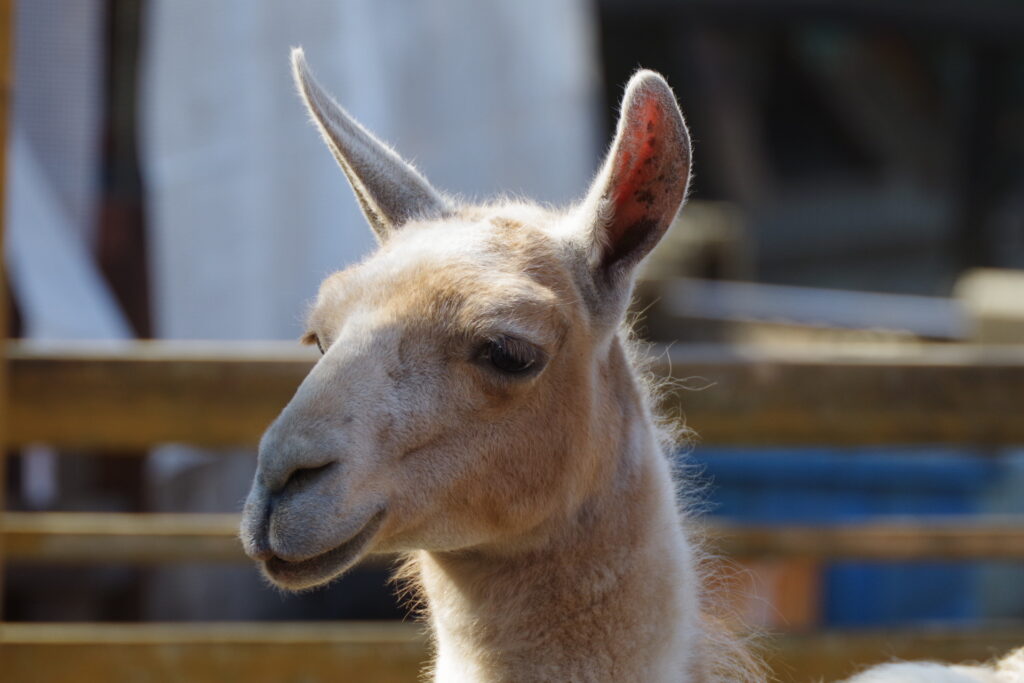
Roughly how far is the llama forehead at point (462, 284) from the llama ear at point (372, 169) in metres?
0.15

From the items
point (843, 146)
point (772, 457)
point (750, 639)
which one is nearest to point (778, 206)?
point (843, 146)

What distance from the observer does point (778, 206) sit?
1481cm

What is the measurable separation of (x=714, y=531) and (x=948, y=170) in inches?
406

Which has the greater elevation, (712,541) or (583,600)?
(583,600)

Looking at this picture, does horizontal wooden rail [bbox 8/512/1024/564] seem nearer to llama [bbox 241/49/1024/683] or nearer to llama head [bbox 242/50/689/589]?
llama [bbox 241/49/1024/683]

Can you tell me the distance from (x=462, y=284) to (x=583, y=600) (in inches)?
25.9

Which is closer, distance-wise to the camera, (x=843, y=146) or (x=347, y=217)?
(x=347, y=217)

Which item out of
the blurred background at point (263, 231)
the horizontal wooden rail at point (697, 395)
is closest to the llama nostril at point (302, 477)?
the horizontal wooden rail at point (697, 395)

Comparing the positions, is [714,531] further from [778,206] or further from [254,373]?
[778,206]

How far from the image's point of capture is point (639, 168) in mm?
2354

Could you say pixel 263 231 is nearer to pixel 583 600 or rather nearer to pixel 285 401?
pixel 285 401


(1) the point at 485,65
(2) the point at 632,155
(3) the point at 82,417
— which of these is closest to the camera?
(2) the point at 632,155

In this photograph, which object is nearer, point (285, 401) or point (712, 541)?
point (285, 401)

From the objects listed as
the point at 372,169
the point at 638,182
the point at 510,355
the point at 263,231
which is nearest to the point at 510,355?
the point at 510,355
